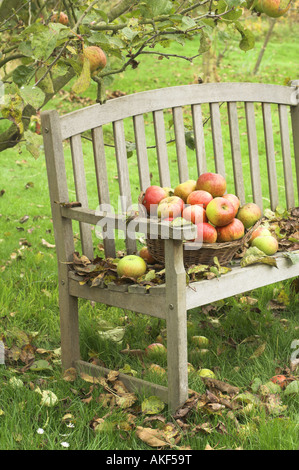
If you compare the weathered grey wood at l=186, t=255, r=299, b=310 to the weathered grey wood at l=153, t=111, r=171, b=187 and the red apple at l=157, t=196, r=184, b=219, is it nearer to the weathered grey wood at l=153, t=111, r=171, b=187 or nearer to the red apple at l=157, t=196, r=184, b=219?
the red apple at l=157, t=196, r=184, b=219

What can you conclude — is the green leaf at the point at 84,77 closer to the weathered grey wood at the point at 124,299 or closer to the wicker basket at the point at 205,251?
→ the wicker basket at the point at 205,251

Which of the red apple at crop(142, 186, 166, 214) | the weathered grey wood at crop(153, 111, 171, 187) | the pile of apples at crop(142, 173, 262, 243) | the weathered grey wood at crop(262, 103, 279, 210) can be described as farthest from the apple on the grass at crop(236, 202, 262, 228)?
the weathered grey wood at crop(262, 103, 279, 210)

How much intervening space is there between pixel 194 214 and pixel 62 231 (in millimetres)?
579

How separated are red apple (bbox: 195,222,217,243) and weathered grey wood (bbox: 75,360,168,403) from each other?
0.60 metres

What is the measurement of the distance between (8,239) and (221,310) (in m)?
1.91

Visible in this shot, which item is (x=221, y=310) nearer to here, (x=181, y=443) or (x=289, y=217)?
(x=289, y=217)

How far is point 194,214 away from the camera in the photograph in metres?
2.44

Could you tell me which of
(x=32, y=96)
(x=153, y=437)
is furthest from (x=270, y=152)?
(x=153, y=437)

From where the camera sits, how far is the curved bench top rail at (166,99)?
2.59 metres

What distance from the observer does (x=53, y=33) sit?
2.14m

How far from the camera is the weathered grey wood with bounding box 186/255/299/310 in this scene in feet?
7.56

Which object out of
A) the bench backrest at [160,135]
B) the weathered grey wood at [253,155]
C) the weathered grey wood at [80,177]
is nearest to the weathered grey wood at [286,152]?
the bench backrest at [160,135]
